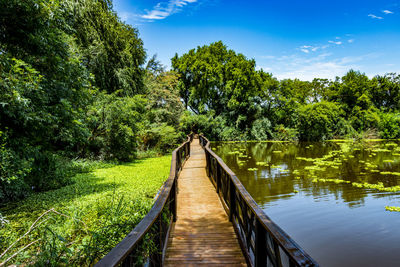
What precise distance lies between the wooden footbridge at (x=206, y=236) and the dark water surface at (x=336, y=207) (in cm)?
231

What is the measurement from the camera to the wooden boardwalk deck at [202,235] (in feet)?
11.0

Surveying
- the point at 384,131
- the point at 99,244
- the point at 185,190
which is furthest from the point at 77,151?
the point at 384,131

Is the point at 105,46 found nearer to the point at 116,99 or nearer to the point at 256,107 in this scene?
the point at 116,99

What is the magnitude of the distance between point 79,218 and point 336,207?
8.50 meters

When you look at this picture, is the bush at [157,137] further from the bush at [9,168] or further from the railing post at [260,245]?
the railing post at [260,245]

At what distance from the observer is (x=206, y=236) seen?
4.15m

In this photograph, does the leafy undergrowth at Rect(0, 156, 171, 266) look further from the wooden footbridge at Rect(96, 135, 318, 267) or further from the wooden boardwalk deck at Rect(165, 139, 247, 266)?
the wooden boardwalk deck at Rect(165, 139, 247, 266)

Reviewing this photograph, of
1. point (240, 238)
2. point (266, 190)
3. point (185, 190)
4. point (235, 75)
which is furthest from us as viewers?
point (235, 75)

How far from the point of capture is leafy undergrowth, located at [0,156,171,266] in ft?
9.14

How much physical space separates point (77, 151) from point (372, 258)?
1561 centimetres

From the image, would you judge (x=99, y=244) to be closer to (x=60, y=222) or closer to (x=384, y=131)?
(x=60, y=222)

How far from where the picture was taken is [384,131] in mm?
34656

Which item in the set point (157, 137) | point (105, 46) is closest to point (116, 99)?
point (105, 46)

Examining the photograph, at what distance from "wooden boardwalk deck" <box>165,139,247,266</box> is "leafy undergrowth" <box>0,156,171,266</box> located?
831mm
